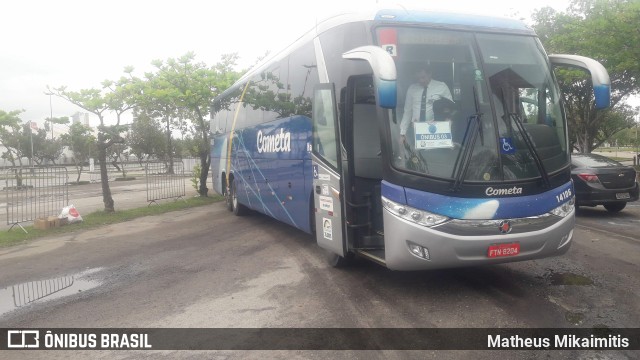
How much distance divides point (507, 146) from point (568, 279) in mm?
2222

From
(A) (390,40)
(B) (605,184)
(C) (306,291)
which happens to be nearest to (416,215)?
(C) (306,291)

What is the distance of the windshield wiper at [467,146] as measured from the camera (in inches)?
191

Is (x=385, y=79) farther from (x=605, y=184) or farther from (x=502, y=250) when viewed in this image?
(x=605, y=184)

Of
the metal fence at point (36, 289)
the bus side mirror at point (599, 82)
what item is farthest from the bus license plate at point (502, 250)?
the metal fence at point (36, 289)

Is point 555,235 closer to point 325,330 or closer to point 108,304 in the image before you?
point 325,330

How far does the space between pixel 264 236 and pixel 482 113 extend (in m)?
6.21

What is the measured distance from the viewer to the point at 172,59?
17.0m

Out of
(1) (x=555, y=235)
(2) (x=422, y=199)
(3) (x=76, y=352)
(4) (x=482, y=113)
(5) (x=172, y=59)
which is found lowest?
(3) (x=76, y=352)

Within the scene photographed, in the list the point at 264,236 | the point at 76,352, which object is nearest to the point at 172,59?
the point at 264,236

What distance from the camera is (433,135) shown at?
198 inches

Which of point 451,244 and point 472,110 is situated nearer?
point 451,244

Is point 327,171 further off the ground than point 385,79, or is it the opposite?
point 385,79

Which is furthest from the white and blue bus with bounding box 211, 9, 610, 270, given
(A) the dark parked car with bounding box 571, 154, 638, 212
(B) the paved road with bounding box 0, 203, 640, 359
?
(A) the dark parked car with bounding box 571, 154, 638, 212

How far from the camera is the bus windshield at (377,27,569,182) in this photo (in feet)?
16.2
